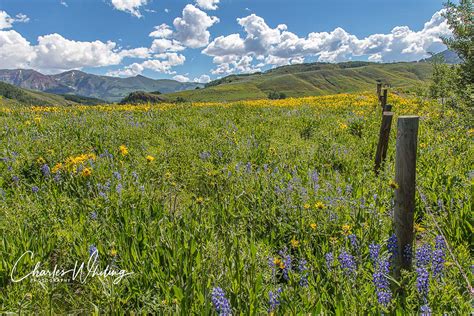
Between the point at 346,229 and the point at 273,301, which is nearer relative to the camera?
the point at 273,301

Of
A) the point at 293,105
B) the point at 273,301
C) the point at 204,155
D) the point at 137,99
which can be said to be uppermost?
the point at 137,99

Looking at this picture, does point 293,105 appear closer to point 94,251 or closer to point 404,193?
point 404,193

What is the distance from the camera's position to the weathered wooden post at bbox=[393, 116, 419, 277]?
2.89m

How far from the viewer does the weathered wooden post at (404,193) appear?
114 inches

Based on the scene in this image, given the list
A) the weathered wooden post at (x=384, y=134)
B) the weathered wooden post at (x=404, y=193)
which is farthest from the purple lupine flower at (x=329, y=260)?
the weathered wooden post at (x=384, y=134)

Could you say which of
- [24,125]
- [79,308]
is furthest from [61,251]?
[24,125]

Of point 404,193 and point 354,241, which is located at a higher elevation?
point 404,193

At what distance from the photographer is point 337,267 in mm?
3049

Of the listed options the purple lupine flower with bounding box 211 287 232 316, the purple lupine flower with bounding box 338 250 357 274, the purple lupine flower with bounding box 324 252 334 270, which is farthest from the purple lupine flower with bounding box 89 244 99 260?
the purple lupine flower with bounding box 338 250 357 274

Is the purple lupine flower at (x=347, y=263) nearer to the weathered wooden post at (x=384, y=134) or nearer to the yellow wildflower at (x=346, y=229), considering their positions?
the yellow wildflower at (x=346, y=229)

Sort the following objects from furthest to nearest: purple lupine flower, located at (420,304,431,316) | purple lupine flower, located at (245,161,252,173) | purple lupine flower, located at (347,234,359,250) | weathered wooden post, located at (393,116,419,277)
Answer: purple lupine flower, located at (245,161,252,173)
purple lupine flower, located at (347,234,359,250)
weathered wooden post, located at (393,116,419,277)
purple lupine flower, located at (420,304,431,316)

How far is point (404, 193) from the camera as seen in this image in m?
2.96

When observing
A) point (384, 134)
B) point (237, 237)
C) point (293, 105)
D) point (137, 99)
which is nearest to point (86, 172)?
point (237, 237)

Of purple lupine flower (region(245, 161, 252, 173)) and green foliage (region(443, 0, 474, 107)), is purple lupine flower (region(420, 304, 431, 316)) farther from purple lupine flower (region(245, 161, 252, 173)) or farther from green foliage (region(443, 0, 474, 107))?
green foliage (region(443, 0, 474, 107))
